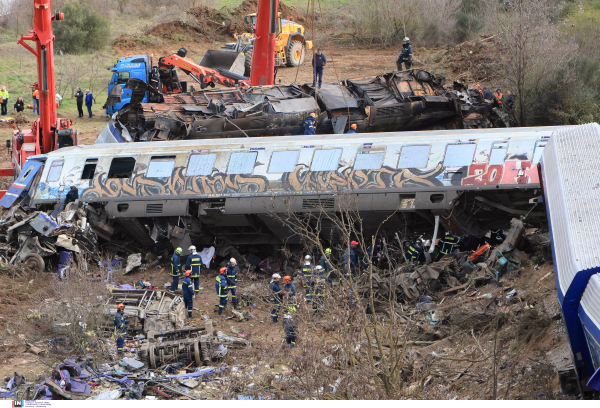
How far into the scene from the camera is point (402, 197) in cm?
1441

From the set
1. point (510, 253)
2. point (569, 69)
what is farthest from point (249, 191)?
point (569, 69)

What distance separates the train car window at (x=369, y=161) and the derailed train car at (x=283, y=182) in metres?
0.02

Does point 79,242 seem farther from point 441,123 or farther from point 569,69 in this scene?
point 569,69

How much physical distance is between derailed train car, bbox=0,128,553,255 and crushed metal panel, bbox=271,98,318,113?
10.8 ft

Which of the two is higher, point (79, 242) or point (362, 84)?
point (362, 84)

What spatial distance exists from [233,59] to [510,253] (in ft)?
63.0

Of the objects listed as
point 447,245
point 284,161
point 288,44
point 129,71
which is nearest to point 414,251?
point 447,245

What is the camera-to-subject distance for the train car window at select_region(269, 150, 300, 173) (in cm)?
1517

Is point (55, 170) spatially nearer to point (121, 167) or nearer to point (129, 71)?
point (121, 167)

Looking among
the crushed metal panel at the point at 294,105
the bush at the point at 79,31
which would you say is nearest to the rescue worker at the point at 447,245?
the crushed metal panel at the point at 294,105

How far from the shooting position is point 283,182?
15.0m

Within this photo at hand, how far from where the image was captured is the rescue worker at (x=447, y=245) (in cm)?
1464

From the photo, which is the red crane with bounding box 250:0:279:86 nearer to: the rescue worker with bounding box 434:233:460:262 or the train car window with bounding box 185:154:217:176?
the train car window with bounding box 185:154:217:176

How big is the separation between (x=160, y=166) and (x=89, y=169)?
6.14 feet
